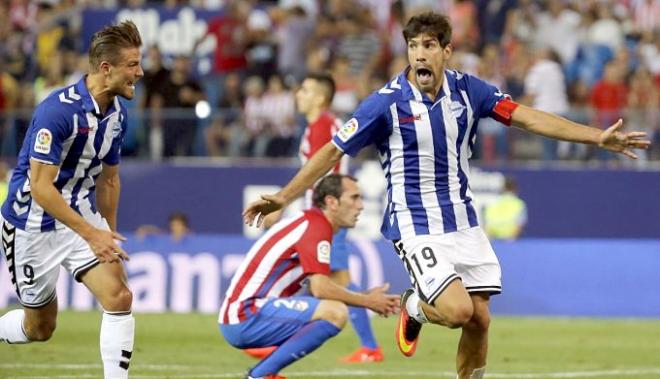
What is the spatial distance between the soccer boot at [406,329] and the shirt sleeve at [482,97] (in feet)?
4.47

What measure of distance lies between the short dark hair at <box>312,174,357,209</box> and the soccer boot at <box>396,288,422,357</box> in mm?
1261

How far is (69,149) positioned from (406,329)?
2.64 meters

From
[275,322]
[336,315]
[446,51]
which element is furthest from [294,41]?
[446,51]

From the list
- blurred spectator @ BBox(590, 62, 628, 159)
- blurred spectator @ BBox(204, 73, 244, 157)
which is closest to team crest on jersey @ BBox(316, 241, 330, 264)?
blurred spectator @ BBox(204, 73, 244, 157)

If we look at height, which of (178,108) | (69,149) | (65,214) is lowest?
(65,214)

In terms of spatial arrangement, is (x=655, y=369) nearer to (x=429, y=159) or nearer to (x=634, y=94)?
(x=429, y=159)

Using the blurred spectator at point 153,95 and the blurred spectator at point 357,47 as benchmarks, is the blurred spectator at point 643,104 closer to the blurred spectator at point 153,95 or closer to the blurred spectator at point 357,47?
the blurred spectator at point 357,47

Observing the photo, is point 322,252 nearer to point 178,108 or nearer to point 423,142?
point 423,142

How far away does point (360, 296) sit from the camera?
9680 mm

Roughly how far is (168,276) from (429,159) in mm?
8895

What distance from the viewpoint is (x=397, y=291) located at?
17.5 m

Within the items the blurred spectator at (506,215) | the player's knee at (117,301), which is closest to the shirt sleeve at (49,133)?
the player's knee at (117,301)

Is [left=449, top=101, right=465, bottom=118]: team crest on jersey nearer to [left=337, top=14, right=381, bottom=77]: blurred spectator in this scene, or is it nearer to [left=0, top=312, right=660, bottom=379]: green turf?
[left=0, top=312, right=660, bottom=379]: green turf

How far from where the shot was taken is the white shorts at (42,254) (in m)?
9.12
